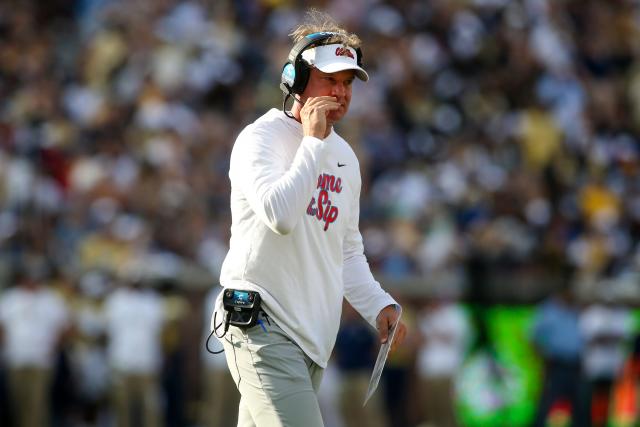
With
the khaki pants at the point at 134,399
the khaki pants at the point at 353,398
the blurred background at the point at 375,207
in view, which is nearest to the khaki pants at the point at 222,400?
the blurred background at the point at 375,207

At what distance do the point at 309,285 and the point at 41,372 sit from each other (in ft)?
29.7

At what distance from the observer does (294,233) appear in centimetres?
525

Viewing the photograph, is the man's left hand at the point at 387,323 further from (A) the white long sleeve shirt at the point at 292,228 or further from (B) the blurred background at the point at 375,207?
(B) the blurred background at the point at 375,207

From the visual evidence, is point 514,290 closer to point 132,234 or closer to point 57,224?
point 132,234

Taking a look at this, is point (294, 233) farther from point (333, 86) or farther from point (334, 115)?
point (333, 86)

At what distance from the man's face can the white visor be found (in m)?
0.05

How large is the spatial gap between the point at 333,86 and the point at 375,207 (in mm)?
9572

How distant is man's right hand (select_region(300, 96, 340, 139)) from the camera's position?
514 centimetres

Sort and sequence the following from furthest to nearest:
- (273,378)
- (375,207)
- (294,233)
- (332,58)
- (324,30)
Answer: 1. (375,207)
2. (324,30)
3. (332,58)
4. (294,233)
5. (273,378)

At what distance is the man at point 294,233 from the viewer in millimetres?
5078

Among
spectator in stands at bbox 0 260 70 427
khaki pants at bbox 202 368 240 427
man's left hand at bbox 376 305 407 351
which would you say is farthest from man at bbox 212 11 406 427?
spectator in stands at bbox 0 260 70 427

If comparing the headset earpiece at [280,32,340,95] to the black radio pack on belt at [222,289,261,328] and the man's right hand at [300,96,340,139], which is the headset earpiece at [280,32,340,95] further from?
the black radio pack on belt at [222,289,261,328]

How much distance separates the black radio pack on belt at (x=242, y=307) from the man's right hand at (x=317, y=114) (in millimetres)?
694

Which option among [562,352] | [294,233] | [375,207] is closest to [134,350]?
[375,207]
